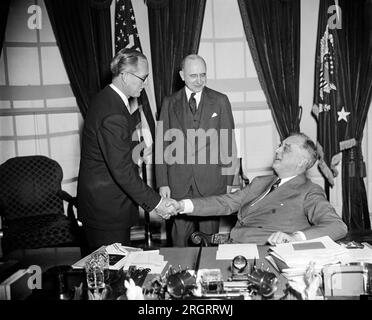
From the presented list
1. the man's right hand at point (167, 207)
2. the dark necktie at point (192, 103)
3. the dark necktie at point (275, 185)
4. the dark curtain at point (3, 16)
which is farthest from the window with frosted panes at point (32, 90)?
the dark necktie at point (275, 185)

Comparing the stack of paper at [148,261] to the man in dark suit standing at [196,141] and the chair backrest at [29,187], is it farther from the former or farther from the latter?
the chair backrest at [29,187]

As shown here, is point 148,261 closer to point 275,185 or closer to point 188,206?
point 188,206

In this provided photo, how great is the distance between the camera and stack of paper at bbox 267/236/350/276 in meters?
1.63

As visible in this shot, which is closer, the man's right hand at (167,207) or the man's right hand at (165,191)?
the man's right hand at (167,207)

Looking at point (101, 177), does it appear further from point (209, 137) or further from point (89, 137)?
point (209, 137)

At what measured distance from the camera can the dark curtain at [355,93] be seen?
418 centimetres

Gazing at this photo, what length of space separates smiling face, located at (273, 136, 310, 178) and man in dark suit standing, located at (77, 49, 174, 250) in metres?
0.71

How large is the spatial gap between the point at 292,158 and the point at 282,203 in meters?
0.26

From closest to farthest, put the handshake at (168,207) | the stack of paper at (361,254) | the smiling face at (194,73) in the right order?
the stack of paper at (361,254) < the handshake at (168,207) < the smiling face at (194,73)

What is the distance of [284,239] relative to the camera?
6.44 feet

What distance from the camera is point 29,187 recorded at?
3.72m

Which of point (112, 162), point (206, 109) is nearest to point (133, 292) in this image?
point (112, 162)

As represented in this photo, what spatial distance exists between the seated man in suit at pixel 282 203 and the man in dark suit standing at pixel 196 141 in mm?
719

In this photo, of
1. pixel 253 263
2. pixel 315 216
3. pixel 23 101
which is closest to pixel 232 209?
pixel 315 216
